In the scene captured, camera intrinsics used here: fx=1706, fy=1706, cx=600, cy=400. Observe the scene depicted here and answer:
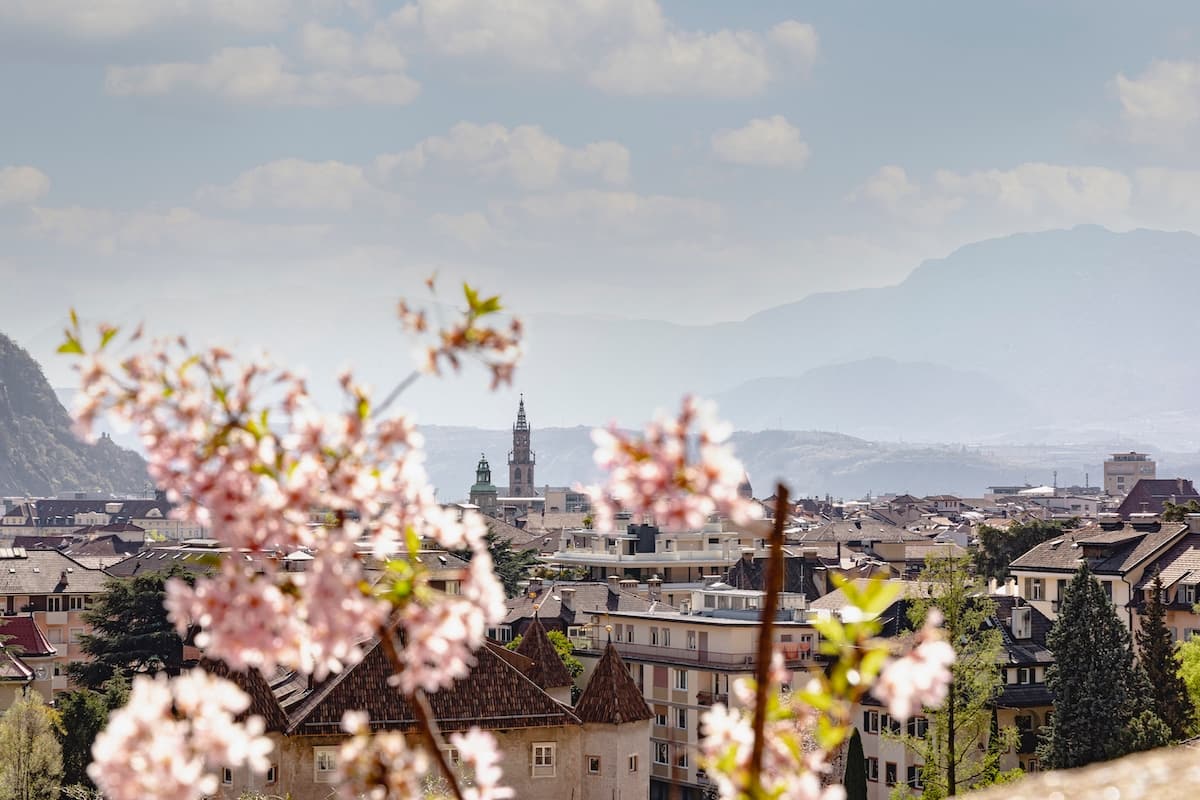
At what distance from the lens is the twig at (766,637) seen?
618 cm

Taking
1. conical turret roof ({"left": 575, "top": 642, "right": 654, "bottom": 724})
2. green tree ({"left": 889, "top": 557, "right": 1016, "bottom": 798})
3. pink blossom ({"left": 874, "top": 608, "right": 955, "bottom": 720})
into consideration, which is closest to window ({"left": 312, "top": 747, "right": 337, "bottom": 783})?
conical turret roof ({"left": 575, "top": 642, "right": 654, "bottom": 724})

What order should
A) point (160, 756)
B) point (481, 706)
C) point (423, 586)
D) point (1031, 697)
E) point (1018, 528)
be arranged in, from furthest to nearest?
point (1018, 528), point (1031, 697), point (481, 706), point (423, 586), point (160, 756)

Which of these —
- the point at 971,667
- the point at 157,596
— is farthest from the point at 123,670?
the point at 971,667

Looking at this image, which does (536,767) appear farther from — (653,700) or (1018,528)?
(1018,528)

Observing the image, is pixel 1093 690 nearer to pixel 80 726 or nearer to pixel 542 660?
pixel 542 660

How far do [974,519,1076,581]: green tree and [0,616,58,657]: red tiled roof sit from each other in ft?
188

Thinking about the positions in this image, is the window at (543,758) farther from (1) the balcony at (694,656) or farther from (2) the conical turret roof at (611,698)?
(1) the balcony at (694,656)

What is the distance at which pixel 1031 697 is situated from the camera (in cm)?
6134

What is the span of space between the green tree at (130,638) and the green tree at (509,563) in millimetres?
38268

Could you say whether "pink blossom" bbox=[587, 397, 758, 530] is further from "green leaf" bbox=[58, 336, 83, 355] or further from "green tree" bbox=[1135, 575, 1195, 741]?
"green tree" bbox=[1135, 575, 1195, 741]

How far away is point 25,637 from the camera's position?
7569 centimetres

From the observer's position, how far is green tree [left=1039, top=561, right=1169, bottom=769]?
170 ft

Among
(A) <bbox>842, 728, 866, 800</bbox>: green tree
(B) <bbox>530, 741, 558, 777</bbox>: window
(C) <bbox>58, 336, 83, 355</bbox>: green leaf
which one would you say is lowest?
(A) <bbox>842, 728, 866, 800</bbox>: green tree

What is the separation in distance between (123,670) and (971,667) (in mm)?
32248
